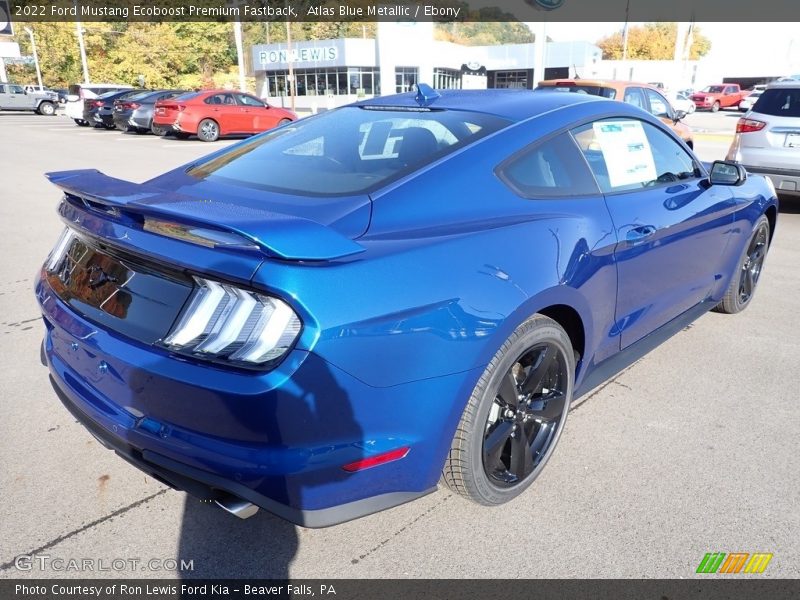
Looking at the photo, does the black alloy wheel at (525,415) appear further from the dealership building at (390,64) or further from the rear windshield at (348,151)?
the dealership building at (390,64)

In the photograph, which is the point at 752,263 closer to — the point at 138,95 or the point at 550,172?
the point at 550,172

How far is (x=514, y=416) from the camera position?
8.43ft

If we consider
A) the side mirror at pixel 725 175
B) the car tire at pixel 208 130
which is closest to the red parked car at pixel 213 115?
the car tire at pixel 208 130

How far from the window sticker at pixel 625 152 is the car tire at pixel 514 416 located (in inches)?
37.7

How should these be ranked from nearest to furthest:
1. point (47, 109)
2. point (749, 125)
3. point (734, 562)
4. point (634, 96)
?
point (734, 562) → point (749, 125) → point (634, 96) → point (47, 109)

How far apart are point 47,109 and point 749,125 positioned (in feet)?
121

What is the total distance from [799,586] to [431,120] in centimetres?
229

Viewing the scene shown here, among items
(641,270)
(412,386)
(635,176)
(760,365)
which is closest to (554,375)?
(641,270)

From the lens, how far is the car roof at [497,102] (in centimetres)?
289

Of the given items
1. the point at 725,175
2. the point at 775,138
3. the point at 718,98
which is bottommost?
the point at 718,98

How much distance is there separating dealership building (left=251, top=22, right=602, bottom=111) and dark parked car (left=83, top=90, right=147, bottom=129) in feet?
63.7

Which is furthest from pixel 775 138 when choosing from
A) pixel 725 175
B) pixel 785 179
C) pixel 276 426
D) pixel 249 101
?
pixel 249 101

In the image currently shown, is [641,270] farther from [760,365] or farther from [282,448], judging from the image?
[282,448]

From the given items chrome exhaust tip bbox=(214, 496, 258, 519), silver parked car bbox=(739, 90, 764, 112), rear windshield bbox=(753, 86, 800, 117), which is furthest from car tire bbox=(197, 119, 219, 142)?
silver parked car bbox=(739, 90, 764, 112)
